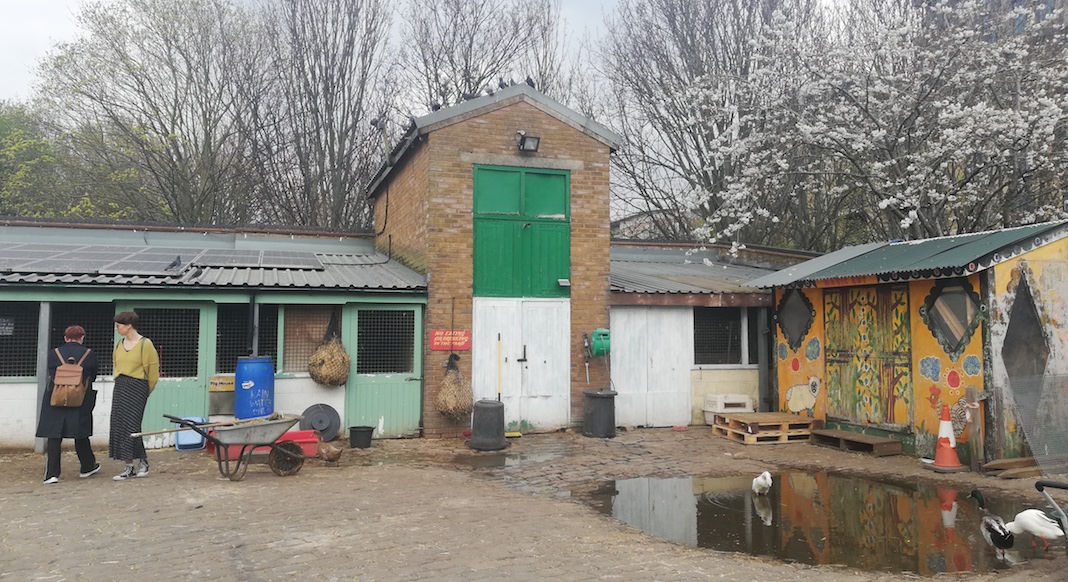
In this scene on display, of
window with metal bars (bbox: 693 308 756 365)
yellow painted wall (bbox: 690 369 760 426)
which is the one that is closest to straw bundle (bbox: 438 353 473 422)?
yellow painted wall (bbox: 690 369 760 426)

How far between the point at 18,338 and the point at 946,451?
1263 cm

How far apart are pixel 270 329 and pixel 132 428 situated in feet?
10.6

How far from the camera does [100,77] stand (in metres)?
20.8

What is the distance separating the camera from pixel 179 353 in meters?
10.4

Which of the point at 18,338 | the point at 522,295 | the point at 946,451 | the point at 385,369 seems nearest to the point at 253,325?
the point at 385,369

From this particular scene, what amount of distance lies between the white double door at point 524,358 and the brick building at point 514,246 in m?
0.02

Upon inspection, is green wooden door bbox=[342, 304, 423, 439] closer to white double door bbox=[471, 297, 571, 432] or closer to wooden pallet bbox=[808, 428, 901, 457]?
white double door bbox=[471, 297, 571, 432]

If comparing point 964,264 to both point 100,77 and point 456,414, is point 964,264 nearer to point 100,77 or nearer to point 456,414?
point 456,414

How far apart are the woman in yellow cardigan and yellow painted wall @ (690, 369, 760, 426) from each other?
8760 millimetres

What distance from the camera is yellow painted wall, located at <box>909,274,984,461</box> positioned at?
911 cm

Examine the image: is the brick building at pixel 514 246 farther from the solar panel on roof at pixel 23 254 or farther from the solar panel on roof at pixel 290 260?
the solar panel on roof at pixel 23 254

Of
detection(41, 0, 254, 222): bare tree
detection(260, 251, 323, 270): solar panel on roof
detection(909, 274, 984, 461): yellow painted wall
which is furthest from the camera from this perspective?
detection(41, 0, 254, 222): bare tree

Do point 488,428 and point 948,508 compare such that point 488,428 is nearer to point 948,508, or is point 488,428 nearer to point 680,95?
point 948,508

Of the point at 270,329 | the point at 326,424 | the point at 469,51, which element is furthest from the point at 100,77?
the point at 326,424
